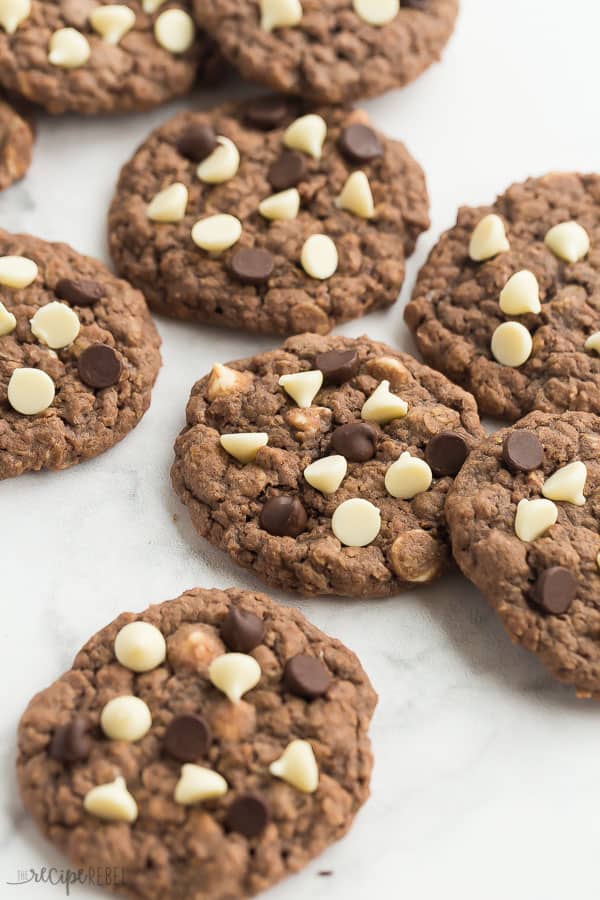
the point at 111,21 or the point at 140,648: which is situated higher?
the point at 111,21

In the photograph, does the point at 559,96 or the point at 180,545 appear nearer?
the point at 180,545

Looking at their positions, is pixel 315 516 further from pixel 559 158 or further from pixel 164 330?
pixel 559 158

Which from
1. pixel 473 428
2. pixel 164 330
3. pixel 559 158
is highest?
pixel 559 158

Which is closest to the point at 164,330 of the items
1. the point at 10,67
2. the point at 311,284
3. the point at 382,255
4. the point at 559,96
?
the point at 311,284

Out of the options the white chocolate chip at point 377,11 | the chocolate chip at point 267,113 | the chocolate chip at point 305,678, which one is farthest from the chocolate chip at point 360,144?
the chocolate chip at point 305,678

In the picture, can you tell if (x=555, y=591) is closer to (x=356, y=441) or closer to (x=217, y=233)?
(x=356, y=441)

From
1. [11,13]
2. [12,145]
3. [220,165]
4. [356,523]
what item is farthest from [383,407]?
[11,13]

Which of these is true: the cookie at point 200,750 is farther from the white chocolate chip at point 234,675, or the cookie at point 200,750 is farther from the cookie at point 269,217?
the cookie at point 269,217
